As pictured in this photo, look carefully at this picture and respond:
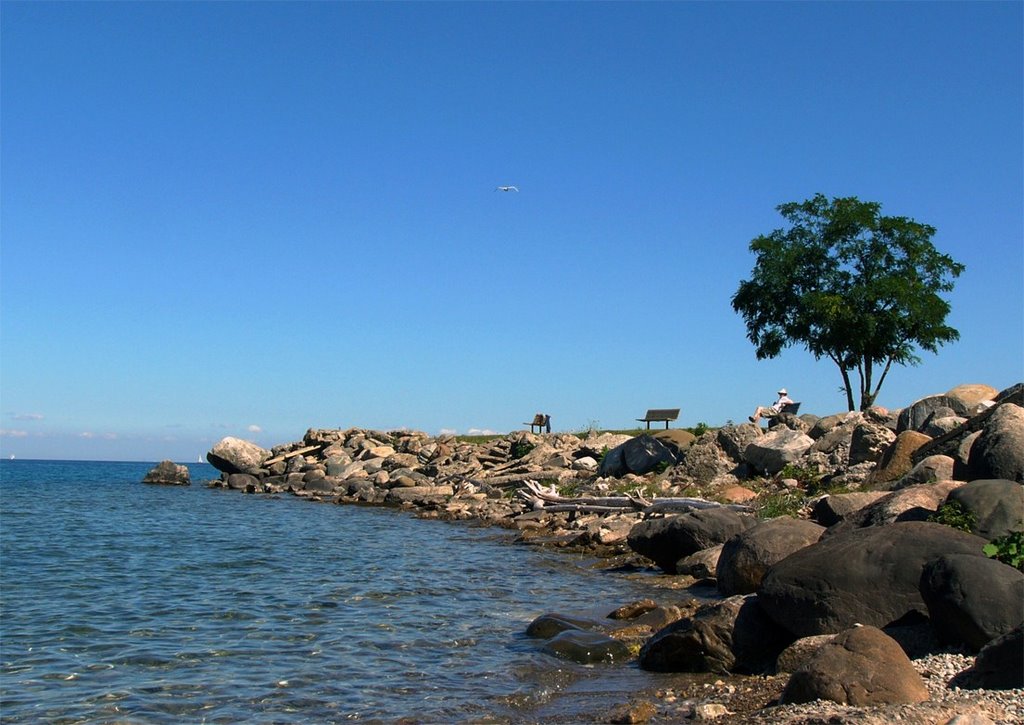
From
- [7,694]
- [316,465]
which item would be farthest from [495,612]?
[316,465]

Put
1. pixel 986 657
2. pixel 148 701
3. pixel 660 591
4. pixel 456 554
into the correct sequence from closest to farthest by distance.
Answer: pixel 986 657
pixel 148 701
pixel 660 591
pixel 456 554

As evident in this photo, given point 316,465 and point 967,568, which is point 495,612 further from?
point 316,465

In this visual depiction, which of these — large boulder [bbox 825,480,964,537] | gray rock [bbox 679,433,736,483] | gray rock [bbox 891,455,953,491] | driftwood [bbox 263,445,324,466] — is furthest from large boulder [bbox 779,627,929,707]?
driftwood [bbox 263,445,324,466]

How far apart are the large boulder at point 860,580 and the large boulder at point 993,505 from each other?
718 mm

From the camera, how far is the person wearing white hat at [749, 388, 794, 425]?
118 ft

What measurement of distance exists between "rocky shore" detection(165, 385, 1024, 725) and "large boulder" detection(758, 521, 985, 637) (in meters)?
0.02

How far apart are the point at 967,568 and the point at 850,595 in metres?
1.31

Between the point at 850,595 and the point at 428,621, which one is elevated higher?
the point at 850,595

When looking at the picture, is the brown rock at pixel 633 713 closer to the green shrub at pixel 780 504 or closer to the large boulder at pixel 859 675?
the large boulder at pixel 859 675

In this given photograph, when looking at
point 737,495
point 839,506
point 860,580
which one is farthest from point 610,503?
point 860,580

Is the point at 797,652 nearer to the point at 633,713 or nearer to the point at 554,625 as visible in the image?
the point at 633,713

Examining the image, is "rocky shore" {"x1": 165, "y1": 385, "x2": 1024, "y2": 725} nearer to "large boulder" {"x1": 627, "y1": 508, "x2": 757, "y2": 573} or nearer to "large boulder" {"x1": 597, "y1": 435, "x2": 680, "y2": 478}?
"large boulder" {"x1": 627, "y1": 508, "x2": 757, "y2": 573}

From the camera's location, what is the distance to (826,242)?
40594 mm

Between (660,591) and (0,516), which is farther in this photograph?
(0,516)
